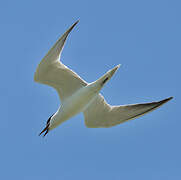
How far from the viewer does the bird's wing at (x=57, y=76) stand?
16.9m

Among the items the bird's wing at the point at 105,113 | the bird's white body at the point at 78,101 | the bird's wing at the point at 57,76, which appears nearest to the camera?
the bird's white body at the point at 78,101

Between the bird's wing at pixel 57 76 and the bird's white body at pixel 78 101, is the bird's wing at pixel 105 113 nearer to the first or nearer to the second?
the bird's white body at pixel 78 101

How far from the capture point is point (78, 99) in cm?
1717

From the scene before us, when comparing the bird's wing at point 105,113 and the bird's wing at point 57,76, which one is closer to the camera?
the bird's wing at point 57,76

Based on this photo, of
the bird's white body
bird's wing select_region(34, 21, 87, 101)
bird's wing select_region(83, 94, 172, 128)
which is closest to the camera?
the bird's white body

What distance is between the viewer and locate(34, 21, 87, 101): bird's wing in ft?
55.3

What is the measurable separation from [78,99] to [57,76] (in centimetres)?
110

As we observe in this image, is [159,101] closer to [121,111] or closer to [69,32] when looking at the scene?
[121,111]

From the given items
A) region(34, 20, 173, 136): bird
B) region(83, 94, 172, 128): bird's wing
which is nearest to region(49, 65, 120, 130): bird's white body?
region(34, 20, 173, 136): bird

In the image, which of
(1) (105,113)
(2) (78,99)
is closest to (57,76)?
(2) (78,99)

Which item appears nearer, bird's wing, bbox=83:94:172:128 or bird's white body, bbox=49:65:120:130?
bird's white body, bbox=49:65:120:130

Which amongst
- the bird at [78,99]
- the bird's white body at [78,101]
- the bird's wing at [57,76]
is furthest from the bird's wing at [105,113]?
the bird's wing at [57,76]

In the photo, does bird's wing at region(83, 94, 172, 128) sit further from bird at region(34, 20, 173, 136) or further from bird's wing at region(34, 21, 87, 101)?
bird's wing at region(34, 21, 87, 101)

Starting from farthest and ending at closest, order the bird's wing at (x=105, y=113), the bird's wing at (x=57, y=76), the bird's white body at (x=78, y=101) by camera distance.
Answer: the bird's wing at (x=105, y=113), the bird's wing at (x=57, y=76), the bird's white body at (x=78, y=101)
